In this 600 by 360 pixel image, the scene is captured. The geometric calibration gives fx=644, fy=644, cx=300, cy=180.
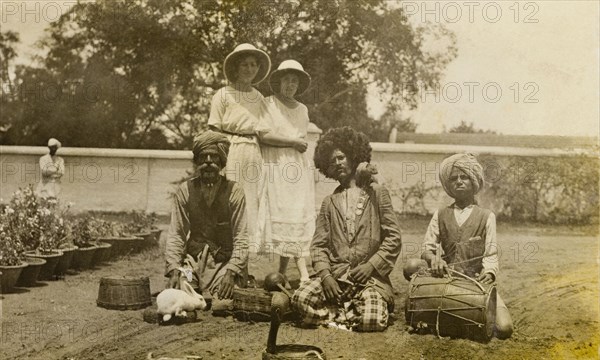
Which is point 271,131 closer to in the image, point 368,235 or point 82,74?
point 368,235

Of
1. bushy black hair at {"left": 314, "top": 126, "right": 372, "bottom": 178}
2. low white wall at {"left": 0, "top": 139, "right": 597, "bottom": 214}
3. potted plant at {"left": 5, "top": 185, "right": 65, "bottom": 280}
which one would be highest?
bushy black hair at {"left": 314, "top": 126, "right": 372, "bottom": 178}

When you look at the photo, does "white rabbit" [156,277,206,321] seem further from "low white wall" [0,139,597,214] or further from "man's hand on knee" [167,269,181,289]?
"low white wall" [0,139,597,214]

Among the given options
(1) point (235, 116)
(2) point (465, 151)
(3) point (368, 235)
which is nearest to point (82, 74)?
(1) point (235, 116)

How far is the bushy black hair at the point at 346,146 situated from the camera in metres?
4.98

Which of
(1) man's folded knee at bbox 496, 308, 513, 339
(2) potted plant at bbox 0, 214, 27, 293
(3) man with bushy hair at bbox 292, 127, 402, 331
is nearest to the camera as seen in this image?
(1) man's folded knee at bbox 496, 308, 513, 339

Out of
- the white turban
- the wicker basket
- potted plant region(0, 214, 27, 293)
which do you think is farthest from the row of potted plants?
the wicker basket

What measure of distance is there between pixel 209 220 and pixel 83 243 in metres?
1.67

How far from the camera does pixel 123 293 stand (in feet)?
16.1

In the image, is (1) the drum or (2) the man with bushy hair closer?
(1) the drum

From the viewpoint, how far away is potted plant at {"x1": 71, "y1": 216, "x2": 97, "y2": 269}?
5.91 metres

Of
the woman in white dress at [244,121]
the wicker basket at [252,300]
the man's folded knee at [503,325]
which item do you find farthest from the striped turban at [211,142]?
the man's folded knee at [503,325]

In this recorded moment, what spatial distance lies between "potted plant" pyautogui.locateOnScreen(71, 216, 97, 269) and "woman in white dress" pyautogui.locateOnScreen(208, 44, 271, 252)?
5.37 feet

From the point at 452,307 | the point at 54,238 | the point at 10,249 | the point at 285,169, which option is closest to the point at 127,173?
the point at 54,238

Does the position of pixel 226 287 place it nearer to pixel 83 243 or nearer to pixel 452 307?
pixel 452 307
